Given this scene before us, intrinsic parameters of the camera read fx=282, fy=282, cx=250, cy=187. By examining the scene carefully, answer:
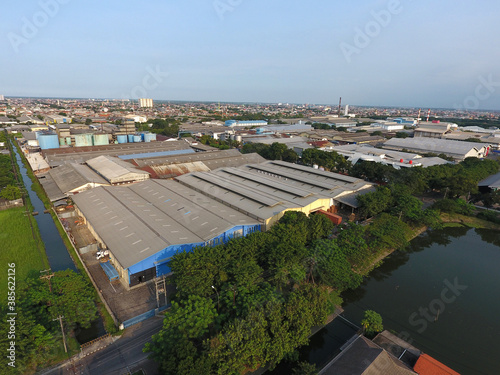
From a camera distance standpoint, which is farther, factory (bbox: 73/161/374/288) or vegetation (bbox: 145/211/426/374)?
factory (bbox: 73/161/374/288)

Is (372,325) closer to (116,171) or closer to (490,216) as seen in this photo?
(490,216)

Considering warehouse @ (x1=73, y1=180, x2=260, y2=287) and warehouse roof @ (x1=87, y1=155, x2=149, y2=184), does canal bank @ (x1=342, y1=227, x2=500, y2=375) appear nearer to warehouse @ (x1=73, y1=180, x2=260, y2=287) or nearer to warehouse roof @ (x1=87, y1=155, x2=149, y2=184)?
warehouse @ (x1=73, y1=180, x2=260, y2=287)

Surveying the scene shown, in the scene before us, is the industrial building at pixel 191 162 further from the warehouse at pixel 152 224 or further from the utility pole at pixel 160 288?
the utility pole at pixel 160 288

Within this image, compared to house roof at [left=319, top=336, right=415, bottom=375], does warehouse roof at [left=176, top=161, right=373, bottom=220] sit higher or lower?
higher

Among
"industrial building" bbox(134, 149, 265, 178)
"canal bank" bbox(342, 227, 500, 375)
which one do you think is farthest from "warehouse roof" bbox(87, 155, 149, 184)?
"canal bank" bbox(342, 227, 500, 375)

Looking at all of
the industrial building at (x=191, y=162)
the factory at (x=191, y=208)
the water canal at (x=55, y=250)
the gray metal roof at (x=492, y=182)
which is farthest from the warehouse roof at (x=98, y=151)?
the gray metal roof at (x=492, y=182)

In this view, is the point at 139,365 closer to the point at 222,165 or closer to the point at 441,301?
the point at 441,301

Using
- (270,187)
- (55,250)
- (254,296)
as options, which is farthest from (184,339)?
(270,187)
